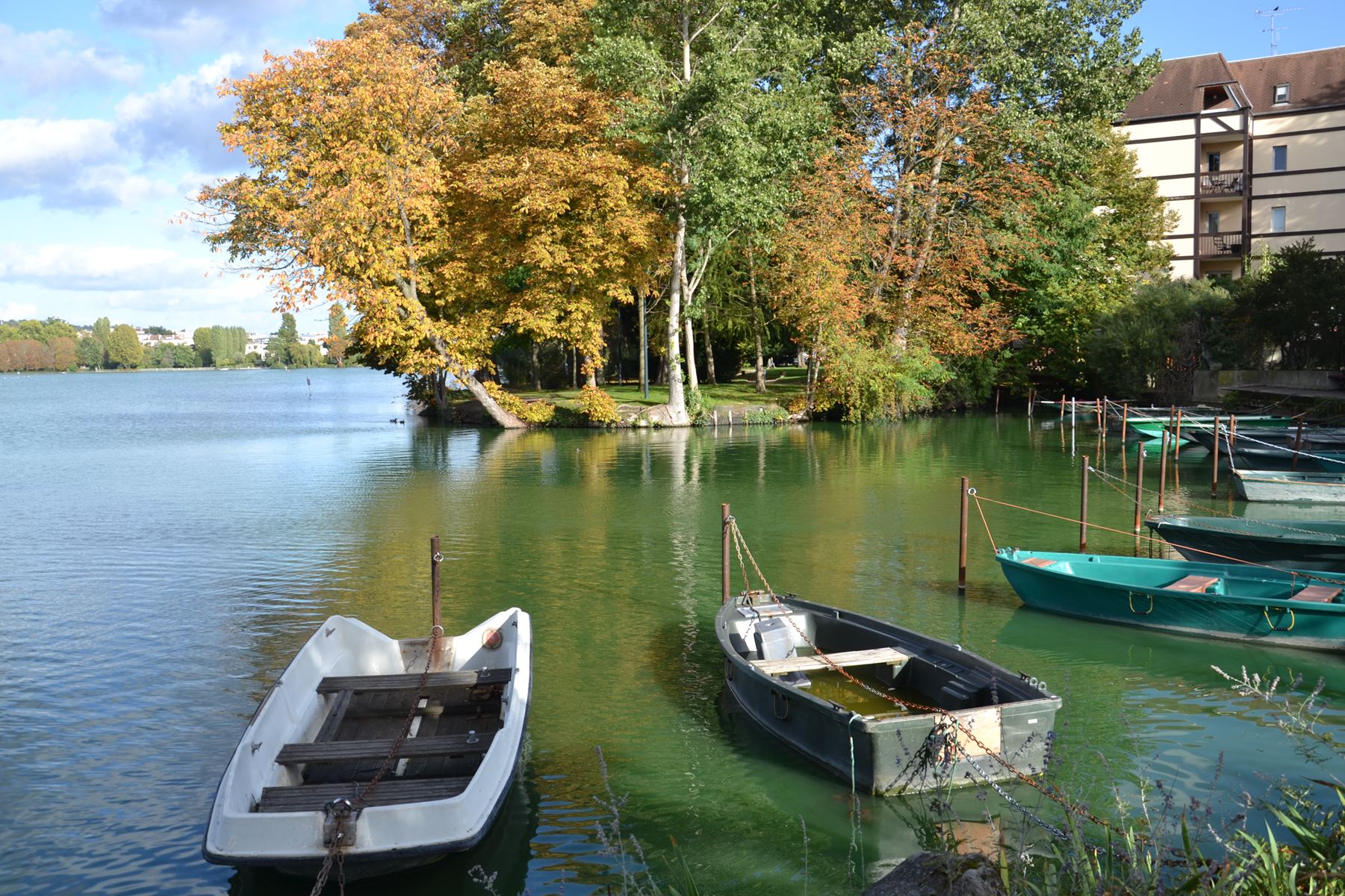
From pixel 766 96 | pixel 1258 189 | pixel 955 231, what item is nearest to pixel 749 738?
pixel 766 96

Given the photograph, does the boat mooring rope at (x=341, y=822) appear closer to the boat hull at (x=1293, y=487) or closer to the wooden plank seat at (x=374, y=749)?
the wooden plank seat at (x=374, y=749)

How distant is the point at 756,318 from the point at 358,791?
4079 cm

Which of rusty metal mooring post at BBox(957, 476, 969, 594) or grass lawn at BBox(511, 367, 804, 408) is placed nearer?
rusty metal mooring post at BBox(957, 476, 969, 594)

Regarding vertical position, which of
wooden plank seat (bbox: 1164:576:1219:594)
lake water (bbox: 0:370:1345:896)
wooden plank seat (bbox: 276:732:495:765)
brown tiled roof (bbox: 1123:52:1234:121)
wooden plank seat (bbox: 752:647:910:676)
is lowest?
lake water (bbox: 0:370:1345:896)

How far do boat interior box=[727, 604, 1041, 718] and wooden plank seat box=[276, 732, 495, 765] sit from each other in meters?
2.80

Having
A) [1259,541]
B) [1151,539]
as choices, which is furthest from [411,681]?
[1151,539]

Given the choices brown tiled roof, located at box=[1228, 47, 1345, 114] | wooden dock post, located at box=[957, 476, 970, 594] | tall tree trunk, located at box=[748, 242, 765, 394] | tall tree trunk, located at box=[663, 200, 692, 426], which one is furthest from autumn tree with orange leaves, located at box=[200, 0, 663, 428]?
A: brown tiled roof, located at box=[1228, 47, 1345, 114]

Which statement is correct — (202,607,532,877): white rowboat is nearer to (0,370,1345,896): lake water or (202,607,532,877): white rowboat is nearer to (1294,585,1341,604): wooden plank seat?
(0,370,1345,896): lake water

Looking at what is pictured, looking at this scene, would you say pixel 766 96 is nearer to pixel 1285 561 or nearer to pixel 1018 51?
pixel 1018 51

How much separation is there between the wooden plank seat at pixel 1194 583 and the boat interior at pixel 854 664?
463 centimetres

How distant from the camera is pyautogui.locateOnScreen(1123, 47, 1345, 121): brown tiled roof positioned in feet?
176

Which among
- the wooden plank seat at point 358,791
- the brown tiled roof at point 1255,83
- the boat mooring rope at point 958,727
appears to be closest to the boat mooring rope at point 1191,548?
the boat mooring rope at point 958,727

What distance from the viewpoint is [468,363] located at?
42.3 meters

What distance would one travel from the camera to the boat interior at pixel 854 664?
9.25m
